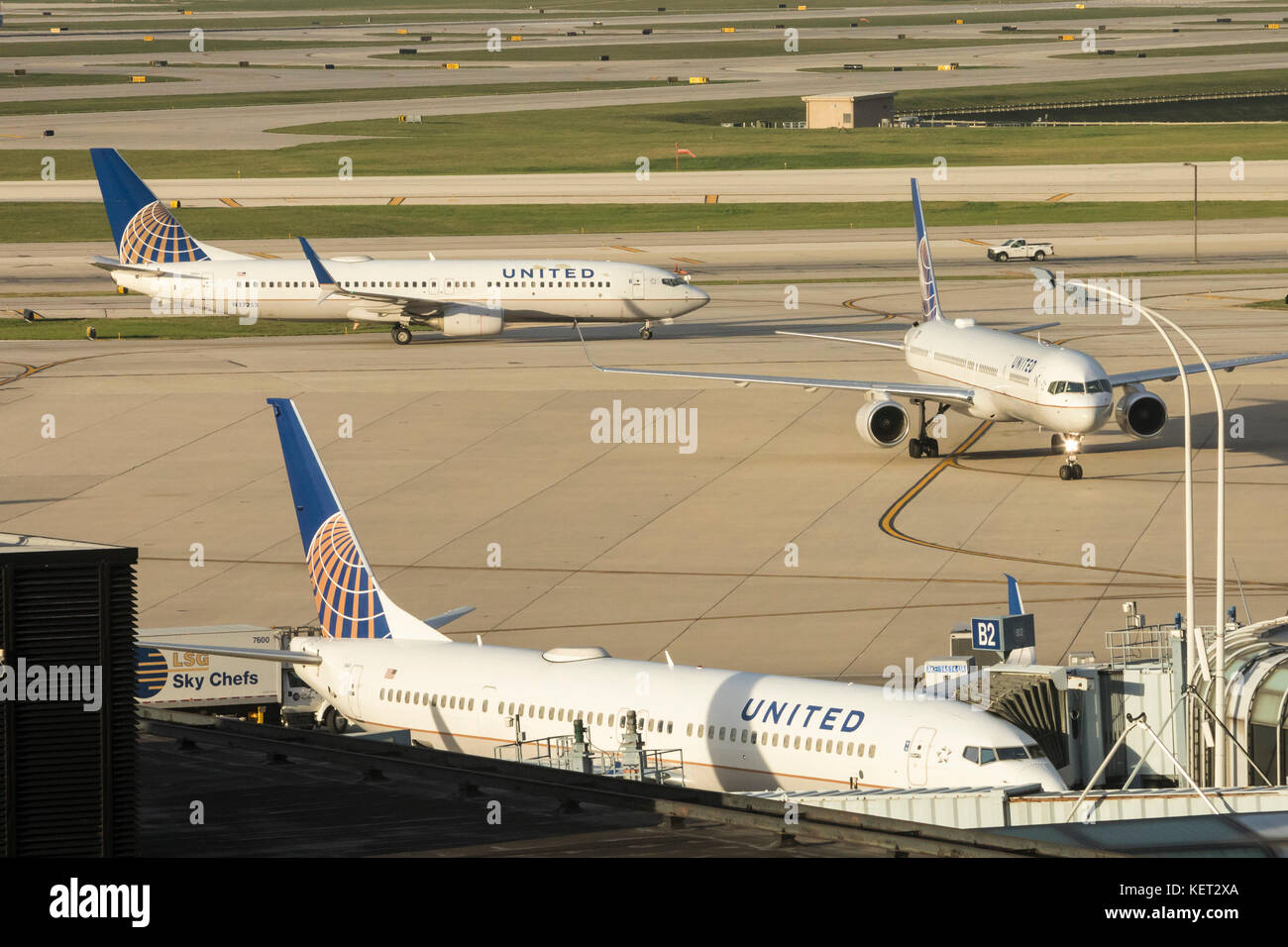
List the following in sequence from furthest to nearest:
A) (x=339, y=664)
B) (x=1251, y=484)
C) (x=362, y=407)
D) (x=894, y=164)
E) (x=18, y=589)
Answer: (x=894, y=164), (x=362, y=407), (x=1251, y=484), (x=339, y=664), (x=18, y=589)

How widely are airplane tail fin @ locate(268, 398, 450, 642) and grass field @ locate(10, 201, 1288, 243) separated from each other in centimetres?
9790

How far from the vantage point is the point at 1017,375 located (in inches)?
2434

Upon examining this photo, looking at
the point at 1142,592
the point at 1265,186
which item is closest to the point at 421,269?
the point at 1142,592

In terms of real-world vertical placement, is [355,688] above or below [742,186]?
below

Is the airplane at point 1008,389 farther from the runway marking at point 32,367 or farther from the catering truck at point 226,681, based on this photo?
the runway marking at point 32,367

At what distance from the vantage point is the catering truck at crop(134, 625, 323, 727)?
134ft

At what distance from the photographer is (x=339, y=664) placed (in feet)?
124

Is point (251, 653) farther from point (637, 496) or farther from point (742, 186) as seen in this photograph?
point (742, 186)

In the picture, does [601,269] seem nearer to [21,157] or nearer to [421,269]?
[421,269]

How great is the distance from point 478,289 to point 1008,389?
3656cm

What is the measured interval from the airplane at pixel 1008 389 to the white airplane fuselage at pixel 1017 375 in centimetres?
3

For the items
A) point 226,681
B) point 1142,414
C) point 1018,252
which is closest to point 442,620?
point 226,681

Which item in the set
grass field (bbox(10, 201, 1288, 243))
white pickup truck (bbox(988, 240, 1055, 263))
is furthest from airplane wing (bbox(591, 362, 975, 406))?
grass field (bbox(10, 201, 1288, 243))
